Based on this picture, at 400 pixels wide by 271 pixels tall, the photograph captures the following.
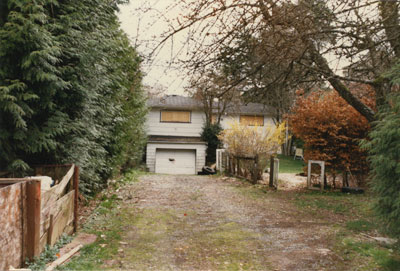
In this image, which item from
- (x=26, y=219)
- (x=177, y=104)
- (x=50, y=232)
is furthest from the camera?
(x=177, y=104)

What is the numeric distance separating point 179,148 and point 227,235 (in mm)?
19777

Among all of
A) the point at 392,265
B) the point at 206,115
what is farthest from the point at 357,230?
the point at 206,115

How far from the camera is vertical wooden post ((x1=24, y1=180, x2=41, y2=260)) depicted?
3941mm

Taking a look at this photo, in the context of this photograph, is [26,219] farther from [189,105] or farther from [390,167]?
[189,105]

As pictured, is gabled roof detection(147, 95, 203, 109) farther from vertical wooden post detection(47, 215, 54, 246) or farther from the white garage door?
vertical wooden post detection(47, 215, 54, 246)

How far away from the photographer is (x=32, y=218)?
3.97 m

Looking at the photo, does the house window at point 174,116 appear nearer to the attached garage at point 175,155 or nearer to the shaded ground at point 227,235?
the attached garage at point 175,155

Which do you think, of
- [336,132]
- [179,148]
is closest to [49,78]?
[336,132]

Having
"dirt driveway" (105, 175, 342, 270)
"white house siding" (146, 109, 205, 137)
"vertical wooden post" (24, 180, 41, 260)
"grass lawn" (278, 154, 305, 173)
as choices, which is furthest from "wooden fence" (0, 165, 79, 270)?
"white house siding" (146, 109, 205, 137)

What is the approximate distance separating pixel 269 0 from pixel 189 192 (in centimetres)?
728

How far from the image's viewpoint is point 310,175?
1168 centimetres

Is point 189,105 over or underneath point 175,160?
over

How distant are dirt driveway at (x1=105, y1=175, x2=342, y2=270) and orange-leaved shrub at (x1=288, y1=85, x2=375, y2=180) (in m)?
2.82

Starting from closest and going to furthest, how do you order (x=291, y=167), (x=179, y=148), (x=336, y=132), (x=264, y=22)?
1. (x=264, y=22)
2. (x=336, y=132)
3. (x=291, y=167)
4. (x=179, y=148)
